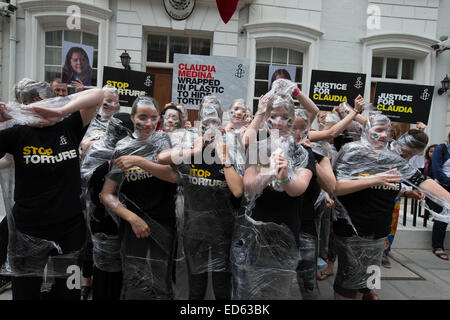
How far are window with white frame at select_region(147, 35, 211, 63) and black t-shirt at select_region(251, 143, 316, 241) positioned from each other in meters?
5.73

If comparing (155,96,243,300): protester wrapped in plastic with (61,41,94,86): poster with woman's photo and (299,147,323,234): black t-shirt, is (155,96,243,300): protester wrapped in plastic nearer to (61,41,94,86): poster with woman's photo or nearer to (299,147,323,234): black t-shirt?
(299,147,323,234): black t-shirt

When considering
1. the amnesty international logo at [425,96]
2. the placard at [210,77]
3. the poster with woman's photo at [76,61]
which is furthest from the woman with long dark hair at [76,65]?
the amnesty international logo at [425,96]

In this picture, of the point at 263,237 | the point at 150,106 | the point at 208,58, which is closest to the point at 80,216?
the point at 150,106

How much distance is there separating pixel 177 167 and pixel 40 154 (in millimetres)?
836

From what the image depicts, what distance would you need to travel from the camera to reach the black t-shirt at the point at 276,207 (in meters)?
1.83

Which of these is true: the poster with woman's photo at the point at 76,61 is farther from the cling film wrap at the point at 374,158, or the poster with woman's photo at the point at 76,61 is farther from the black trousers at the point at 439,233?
the black trousers at the point at 439,233

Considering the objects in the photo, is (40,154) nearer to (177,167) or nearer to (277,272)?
(177,167)

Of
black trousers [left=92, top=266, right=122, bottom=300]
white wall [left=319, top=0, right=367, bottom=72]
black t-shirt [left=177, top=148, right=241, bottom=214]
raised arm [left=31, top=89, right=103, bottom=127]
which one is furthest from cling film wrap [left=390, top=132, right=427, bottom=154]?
white wall [left=319, top=0, right=367, bottom=72]

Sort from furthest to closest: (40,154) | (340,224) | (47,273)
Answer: (340,224)
(47,273)
(40,154)

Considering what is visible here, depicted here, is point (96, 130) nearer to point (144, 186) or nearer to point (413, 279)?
point (144, 186)

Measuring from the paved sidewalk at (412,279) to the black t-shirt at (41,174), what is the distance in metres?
1.47

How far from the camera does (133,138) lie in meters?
2.07

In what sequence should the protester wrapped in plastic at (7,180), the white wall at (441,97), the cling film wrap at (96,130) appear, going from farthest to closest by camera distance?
1. the white wall at (441,97)
2. the cling film wrap at (96,130)
3. the protester wrapped in plastic at (7,180)

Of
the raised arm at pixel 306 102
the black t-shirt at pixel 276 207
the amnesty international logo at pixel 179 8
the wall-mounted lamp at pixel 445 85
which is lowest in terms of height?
the black t-shirt at pixel 276 207
